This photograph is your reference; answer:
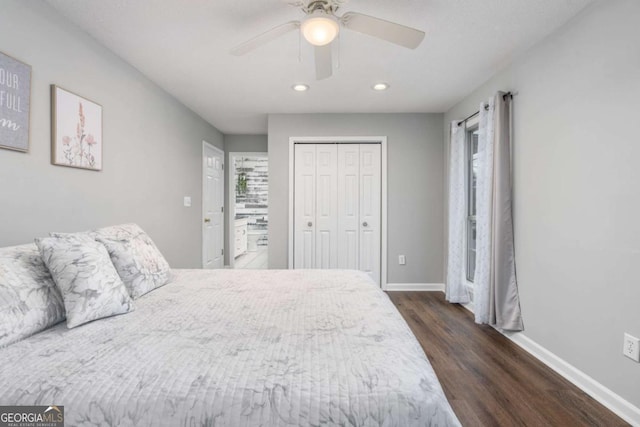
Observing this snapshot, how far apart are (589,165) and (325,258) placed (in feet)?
9.88

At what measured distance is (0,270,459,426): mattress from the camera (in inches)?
33.7

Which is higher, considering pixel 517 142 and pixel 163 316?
pixel 517 142

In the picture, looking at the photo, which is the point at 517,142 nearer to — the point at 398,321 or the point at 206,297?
the point at 398,321

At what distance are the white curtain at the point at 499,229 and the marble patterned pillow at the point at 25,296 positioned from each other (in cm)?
301

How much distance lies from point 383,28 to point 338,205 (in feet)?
9.06

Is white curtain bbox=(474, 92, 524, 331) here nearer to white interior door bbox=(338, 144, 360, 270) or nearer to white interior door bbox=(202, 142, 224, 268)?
white interior door bbox=(338, 144, 360, 270)

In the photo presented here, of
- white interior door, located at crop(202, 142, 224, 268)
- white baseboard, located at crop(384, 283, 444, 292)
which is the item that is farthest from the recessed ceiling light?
white baseboard, located at crop(384, 283, 444, 292)

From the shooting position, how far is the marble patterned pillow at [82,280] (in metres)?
1.33

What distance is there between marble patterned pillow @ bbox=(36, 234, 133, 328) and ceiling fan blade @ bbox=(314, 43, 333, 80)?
162 centimetres

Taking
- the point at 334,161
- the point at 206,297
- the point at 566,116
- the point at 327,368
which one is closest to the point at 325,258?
the point at 334,161

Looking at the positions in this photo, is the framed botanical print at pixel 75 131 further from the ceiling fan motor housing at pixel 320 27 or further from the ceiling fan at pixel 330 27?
the ceiling fan motor housing at pixel 320 27

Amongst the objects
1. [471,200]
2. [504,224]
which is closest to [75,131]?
[504,224]

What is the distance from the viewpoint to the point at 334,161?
4.29 meters

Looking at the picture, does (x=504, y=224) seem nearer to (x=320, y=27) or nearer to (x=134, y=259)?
(x=320, y=27)
